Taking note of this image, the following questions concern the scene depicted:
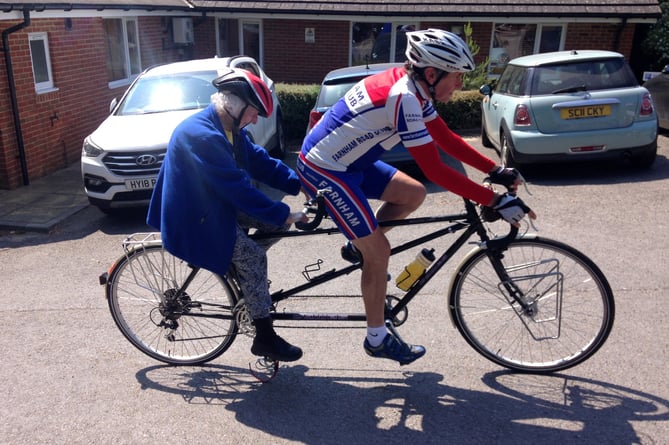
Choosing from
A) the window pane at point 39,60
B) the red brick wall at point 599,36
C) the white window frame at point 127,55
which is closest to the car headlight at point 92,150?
the window pane at point 39,60

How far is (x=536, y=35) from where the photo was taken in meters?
16.2

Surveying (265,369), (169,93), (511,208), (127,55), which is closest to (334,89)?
(169,93)

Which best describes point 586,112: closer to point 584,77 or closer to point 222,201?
point 584,77

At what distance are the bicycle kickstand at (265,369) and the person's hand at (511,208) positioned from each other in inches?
63.9

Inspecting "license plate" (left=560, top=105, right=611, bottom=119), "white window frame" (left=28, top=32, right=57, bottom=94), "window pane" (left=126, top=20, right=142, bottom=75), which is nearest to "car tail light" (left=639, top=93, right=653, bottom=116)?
"license plate" (left=560, top=105, right=611, bottom=119)

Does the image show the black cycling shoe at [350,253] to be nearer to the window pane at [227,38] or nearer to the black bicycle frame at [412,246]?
the black bicycle frame at [412,246]

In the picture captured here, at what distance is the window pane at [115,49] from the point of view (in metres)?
12.9

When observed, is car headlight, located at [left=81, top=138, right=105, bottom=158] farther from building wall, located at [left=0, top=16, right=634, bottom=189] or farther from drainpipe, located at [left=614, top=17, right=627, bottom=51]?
drainpipe, located at [left=614, top=17, right=627, bottom=51]

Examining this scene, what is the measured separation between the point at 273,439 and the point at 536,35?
49.9 ft

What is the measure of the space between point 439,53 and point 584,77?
19.1 ft

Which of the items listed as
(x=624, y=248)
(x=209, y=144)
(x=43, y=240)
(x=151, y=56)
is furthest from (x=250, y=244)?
(x=151, y=56)

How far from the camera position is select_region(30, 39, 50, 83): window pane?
33.5ft

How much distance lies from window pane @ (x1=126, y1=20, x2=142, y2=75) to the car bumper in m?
9.37

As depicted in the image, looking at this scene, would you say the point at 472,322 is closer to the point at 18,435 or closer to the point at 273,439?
the point at 273,439
